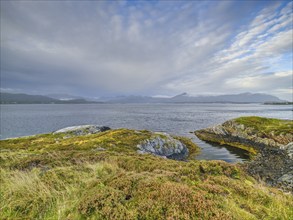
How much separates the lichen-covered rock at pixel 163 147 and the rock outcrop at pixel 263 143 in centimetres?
1000

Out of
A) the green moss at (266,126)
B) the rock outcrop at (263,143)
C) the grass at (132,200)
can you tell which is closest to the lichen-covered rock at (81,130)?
the rock outcrop at (263,143)

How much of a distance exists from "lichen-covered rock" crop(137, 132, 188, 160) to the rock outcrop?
32.8ft

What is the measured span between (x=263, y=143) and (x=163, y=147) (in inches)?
876

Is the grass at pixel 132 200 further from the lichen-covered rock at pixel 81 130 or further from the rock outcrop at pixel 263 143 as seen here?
the lichen-covered rock at pixel 81 130

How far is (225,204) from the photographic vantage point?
5941 millimetres

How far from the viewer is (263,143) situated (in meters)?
35.9

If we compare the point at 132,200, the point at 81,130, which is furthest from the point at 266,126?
the point at 132,200

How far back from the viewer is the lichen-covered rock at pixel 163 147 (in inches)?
1112

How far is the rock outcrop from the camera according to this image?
67.6ft

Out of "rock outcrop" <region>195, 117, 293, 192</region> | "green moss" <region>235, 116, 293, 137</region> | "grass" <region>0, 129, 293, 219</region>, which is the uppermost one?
"grass" <region>0, 129, 293, 219</region>

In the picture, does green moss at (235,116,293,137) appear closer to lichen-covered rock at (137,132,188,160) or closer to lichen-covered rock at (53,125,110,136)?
lichen-covered rock at (137,132,188,160)

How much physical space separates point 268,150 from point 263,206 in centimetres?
3200

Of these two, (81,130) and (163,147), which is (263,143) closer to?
(163,147)

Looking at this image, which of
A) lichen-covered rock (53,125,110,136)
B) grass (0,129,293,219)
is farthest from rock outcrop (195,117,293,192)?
lichen-covered rock (53,125,110,136)
